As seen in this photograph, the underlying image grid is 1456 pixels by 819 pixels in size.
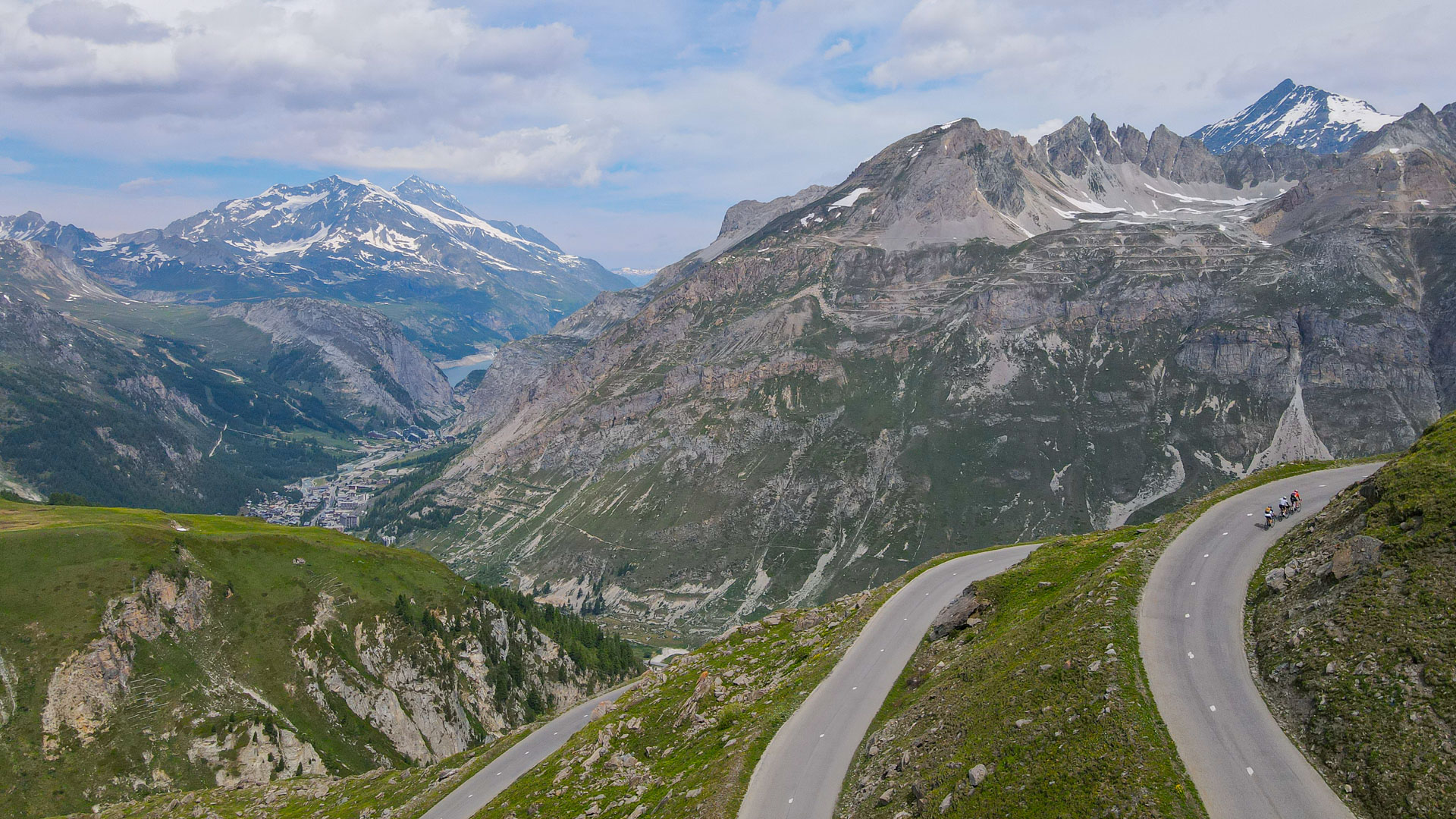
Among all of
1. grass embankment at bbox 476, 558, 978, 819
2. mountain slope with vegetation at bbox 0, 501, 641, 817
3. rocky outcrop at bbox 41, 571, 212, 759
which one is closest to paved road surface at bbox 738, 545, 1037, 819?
grass embankment at bbox 476, 558, 978, 819

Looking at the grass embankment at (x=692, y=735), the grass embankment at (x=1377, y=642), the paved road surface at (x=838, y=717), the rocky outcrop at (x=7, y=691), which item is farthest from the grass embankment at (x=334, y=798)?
the grass embankment at (x=1377, y=642)

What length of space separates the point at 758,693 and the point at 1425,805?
45.9 m

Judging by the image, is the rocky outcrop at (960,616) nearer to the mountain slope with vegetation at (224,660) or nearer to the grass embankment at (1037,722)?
the grass embankment at (1037,722)

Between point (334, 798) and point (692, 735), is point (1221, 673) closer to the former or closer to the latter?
point (692, 735)

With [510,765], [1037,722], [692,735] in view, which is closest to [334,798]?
[510,765]

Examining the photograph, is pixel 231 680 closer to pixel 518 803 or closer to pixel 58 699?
pixel 58 699

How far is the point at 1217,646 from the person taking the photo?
45.3 metres

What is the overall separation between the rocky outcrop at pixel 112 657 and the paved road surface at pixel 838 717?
103 metres

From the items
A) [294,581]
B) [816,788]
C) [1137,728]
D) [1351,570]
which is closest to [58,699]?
[294,581]

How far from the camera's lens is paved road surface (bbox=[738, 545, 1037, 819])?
46.3 meters

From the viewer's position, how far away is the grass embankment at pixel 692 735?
169 ft

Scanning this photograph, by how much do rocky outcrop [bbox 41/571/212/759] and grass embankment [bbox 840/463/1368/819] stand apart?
110271mm

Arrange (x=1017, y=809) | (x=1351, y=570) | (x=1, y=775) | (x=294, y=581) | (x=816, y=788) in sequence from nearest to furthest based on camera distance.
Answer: (x=1017, y=809), (x=1351, y=570), (x=816, y=788), (x=1, y=775), (x=294, y=581)

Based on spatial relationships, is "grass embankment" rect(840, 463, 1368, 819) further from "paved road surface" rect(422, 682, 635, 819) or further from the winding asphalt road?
"paved road surface" rect(422, 682, 635, 819)
